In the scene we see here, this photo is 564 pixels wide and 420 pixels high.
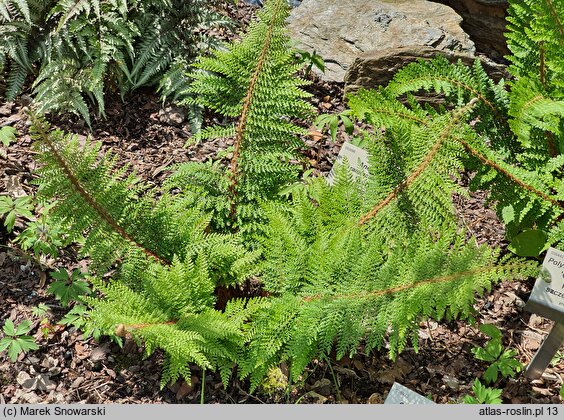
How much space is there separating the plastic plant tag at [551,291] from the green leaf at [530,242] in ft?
1.47

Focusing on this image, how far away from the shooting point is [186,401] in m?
2.92

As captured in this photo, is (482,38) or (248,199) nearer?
(248,199)

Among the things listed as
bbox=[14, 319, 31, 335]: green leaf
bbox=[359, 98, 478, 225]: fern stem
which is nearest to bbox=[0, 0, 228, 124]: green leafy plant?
bbox=[14, 319, 31, 335]: green leaf

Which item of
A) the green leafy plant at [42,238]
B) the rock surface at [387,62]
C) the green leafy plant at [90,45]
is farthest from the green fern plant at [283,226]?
the green leafy plant at [90,45]

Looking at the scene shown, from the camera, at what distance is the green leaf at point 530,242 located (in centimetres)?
318

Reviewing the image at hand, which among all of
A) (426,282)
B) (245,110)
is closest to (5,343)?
(245,110)

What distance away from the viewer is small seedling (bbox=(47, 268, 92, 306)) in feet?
9.68

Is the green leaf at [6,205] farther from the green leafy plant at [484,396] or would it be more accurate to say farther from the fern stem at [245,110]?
the green leafy plant at [484,396]

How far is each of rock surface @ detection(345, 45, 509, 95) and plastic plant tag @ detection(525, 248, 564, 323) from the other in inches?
71.1

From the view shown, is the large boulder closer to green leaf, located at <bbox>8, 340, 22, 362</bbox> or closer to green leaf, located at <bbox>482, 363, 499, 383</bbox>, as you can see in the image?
green leaf, located at <bbox>482, 363, 499, 383</bbox>

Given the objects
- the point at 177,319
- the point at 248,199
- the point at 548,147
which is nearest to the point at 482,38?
the point at 548,147

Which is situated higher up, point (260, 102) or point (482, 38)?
point (482, 38)
